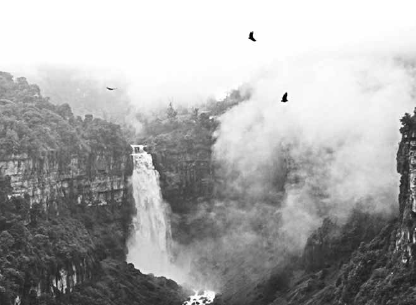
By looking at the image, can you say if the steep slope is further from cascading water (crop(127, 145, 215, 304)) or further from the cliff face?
the cliff face

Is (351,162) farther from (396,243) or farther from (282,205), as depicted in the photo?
(396,243)

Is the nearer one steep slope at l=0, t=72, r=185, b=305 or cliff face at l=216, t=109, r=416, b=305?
cliff face at l=216, t=109, r=416, b=305

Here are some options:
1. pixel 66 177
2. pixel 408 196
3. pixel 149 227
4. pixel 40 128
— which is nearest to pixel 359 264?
pixel 408 196

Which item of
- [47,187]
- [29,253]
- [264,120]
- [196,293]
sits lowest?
[196,293]

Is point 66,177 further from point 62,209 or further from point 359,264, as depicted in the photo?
point 359,264

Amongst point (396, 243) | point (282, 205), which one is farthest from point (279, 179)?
point (396, 243)

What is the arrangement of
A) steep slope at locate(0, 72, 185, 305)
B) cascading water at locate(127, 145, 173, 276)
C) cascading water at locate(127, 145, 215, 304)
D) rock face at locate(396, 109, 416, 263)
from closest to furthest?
rock face at locate(396, 109, 416, 263) < steep slope at locate(0, 72, 185, 305) < cascading water at locate(127, 145, 215, 304) < cascading water at locate(127, 145, 173, 276)

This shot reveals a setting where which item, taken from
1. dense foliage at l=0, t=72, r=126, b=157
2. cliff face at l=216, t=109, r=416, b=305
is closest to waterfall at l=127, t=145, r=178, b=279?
dense foliage at l=0, t=72, r=126, b=157


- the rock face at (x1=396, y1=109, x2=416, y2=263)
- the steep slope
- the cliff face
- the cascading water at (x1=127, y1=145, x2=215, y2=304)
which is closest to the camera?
the rock face at (x1=396, y1=109, x2=416, y2=263)
